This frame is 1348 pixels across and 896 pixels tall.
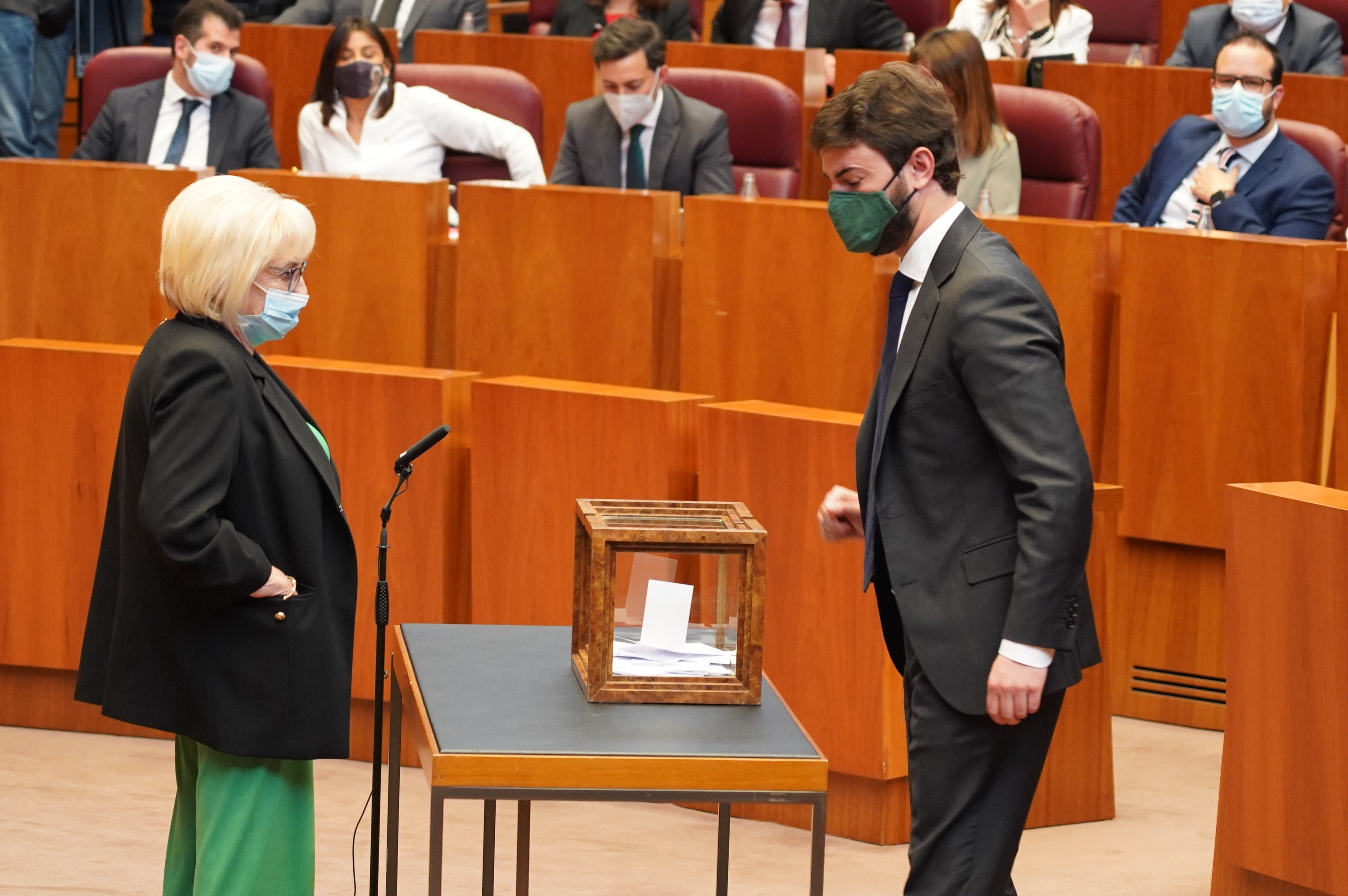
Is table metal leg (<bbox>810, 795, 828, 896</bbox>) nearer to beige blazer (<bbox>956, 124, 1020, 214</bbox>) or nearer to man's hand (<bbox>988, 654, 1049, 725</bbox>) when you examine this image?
man's hand (<bbox>988, 654, 1049, 725</bbox>)

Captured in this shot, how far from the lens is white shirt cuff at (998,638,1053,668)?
5.59ft

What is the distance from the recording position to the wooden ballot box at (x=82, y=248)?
140 inches

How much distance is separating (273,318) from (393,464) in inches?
49.5

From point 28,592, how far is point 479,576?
874 millimetres

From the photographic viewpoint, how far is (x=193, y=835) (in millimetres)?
2055

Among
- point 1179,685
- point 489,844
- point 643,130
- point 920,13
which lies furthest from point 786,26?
point 489,844

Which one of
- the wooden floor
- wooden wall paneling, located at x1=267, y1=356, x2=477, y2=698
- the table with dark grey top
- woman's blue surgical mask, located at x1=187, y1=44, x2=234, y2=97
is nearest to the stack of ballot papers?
the table with dark grey top

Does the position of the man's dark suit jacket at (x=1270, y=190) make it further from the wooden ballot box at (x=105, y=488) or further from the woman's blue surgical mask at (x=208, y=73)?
the woman's blue surgical mask at (x=208, y=73)

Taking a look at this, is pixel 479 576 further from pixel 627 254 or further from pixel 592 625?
pixel 592 625

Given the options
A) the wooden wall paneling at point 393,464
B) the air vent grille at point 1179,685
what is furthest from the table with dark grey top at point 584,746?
the air vent grille at point 1179,685

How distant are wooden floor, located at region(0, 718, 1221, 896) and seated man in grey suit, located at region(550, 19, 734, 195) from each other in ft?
5.35

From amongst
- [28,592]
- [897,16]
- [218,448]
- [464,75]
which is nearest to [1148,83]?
[897,16]

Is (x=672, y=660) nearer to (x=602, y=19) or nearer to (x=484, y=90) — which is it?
(x=484, y=90)

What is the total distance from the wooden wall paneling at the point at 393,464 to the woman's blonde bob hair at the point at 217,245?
1264 mm
